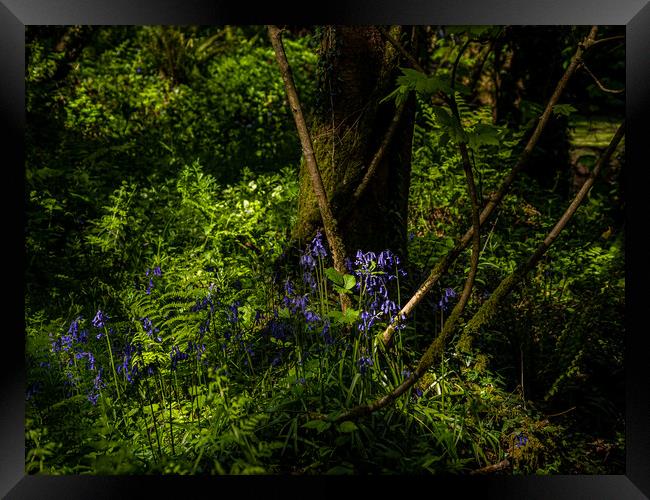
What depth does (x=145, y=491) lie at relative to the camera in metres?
2.59

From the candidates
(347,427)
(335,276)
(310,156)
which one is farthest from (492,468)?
(310,156)

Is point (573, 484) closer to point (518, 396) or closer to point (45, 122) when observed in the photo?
point (518, 396)

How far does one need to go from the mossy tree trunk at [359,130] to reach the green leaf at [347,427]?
1.15 meters

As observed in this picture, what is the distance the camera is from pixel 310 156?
3389 mm

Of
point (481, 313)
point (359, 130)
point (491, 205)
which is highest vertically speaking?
point (359, 130)

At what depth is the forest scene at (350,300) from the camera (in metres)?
2.87

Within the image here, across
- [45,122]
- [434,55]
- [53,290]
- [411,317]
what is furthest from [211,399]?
[434,55]

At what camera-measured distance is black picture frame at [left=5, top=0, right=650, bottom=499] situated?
2.54 meters

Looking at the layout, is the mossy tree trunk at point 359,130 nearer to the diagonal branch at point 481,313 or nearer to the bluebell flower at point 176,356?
the diagonal branch at point 481,313

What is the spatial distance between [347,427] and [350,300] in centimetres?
86

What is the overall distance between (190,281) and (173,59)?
218 inches

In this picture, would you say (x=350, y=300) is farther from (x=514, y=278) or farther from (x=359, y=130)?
(x=359, y=130)

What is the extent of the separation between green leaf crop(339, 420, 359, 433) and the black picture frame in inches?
7.8

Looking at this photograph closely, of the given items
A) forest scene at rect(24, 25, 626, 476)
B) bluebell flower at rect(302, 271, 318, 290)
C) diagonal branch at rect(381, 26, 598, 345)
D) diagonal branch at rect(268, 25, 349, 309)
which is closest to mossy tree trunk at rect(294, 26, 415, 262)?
forest scene at rect(24, 25, 626, 476)
